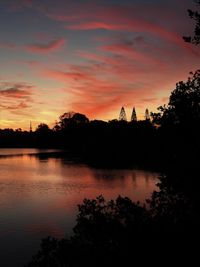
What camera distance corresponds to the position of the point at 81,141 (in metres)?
189

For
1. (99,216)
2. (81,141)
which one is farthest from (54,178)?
(81,141)

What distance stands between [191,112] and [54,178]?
63.8m

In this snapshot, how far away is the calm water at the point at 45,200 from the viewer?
29.8 meters

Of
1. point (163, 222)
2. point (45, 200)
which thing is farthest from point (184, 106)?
point (45, 200)

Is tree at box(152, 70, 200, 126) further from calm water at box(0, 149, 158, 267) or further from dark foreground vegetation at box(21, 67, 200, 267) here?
calm water at box(0, 149, 158, 267)

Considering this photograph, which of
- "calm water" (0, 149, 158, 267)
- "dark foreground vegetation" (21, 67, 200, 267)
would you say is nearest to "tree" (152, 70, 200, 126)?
"dark foreground vegetation" (21, 67, 200, 267)

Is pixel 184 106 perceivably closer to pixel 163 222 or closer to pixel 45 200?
pixel 163 222

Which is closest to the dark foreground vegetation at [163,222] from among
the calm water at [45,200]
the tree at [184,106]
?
the tree at [184,106]

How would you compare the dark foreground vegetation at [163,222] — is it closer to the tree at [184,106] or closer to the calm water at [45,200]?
the tree at [184,106]

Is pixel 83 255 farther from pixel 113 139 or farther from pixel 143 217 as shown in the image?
pixel 113 139

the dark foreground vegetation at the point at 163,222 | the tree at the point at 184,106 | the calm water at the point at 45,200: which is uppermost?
the tree at the point at 184,106

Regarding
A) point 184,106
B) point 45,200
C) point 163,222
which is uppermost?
point 184,106

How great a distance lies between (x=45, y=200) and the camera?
160 ft

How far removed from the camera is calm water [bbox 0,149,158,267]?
29.8 m
